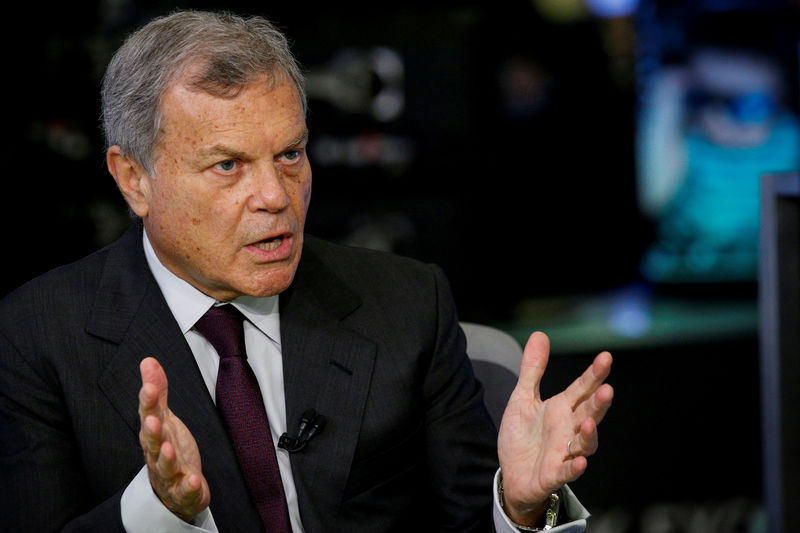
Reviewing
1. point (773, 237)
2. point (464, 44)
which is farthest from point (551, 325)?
point (773, 237)

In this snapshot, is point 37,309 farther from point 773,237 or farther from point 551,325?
point 551,325

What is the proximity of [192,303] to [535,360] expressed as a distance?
2.19ft

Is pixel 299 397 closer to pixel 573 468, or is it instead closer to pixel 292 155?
pixel 292 155

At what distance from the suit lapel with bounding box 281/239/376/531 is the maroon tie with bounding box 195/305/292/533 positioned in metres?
0.04

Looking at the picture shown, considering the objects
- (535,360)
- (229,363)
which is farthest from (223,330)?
(535,360)

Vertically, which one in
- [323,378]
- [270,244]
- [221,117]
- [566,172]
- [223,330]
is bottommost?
[566,172]

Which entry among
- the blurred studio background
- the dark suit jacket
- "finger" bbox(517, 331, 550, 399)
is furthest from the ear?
the blurred studio background

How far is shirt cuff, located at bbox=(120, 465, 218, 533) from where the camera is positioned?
159 centimetres

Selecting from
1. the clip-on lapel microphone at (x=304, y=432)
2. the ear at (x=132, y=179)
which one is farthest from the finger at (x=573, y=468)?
the ear at (x=132, y=179)

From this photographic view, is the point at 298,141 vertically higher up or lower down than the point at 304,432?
higher up

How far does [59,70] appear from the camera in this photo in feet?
12.2

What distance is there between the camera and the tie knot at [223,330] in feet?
6.15

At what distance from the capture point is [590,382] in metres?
1.62

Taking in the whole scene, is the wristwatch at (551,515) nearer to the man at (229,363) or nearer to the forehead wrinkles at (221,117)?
the man at (229,363)
